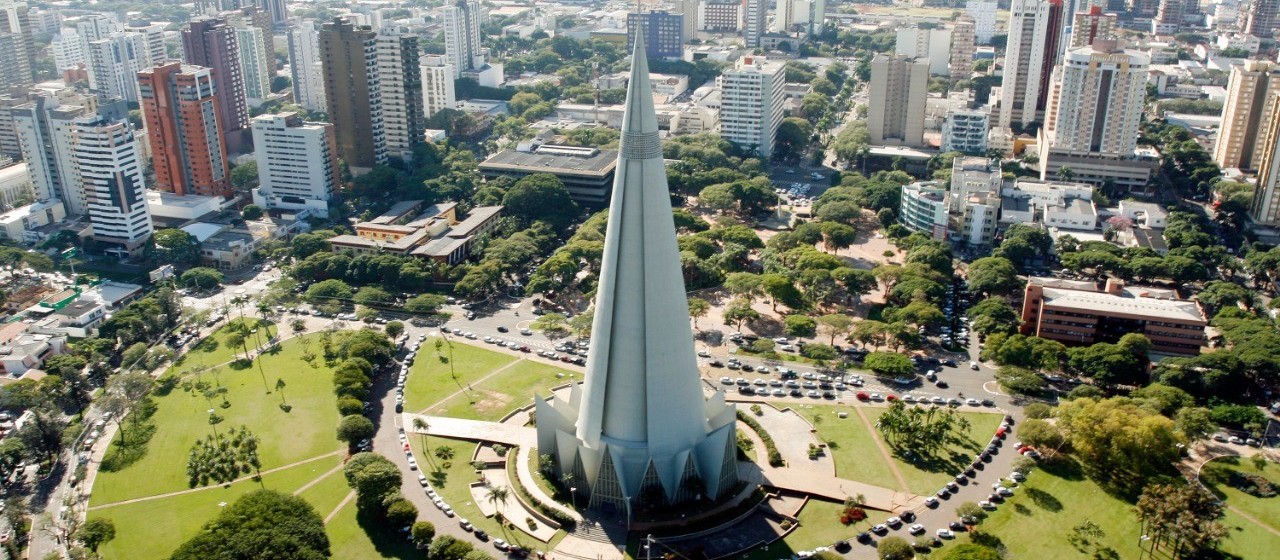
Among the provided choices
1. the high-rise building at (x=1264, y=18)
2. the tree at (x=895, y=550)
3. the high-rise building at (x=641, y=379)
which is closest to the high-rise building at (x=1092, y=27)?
the high-rise building at (x=1264, y=18)

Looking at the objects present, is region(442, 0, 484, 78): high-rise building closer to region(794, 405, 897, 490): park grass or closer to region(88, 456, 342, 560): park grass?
region(88, 456, 342, 560): park grass

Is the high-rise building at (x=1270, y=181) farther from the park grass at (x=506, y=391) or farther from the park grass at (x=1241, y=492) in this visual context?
the park grass at (x=506, y=391)

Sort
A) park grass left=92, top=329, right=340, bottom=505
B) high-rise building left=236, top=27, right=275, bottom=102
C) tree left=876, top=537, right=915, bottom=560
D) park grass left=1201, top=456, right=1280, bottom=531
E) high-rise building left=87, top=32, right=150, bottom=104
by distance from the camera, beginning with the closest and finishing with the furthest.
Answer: tree left=876, top=537, right=915, bottom=560 < park grass left=1201, top=456, right=1280, bottom=531 < park grass left=92, top=329, right=340, bottom=505 < high-rise building left=87, top=32, right=150, bottom=104 < high-rise building left=236, top=27, right=275, bottom=102

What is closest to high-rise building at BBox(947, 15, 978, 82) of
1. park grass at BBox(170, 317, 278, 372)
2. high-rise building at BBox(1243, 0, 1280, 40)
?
high-rise building at BBox(1243, 0, 1280, 40)

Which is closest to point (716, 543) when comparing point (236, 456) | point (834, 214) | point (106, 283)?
point (236, 456)

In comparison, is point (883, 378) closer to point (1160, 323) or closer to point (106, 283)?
point (1160, 323)

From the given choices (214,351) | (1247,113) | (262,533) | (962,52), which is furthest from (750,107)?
(262,533)
